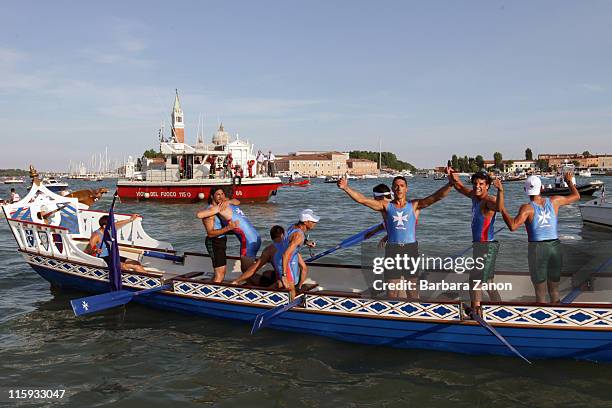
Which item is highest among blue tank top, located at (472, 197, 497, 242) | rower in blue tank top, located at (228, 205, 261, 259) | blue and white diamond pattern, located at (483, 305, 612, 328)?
blue tank top, located at (472, 197, 497, 242)

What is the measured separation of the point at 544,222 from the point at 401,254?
191 cm

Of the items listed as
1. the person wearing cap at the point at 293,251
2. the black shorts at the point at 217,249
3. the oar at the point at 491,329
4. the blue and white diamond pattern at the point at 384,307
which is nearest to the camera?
the oar at the point at 491,329

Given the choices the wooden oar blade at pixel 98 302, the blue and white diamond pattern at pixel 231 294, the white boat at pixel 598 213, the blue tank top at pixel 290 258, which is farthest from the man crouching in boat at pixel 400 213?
the white boat at pixel 598 213

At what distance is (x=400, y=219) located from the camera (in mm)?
6527

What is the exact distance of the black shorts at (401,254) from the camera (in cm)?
660

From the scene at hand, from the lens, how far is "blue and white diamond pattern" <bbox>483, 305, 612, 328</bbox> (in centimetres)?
585

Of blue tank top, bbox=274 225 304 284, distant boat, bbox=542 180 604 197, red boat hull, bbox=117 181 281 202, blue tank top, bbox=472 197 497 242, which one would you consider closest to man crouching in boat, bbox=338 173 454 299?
blue tank top, bbox=472 197 497 242

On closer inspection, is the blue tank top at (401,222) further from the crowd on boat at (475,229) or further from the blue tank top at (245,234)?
the blue tank top at (245,234)

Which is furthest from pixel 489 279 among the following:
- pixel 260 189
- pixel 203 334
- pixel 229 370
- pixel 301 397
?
pixel 260 189

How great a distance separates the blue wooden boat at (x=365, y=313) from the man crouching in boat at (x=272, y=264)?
35 cm

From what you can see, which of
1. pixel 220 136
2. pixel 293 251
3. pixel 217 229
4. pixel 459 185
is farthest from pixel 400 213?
pixel 220 136

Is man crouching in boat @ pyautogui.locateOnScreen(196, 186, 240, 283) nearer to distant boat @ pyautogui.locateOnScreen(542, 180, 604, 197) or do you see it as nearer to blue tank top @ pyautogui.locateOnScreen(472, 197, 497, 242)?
blue tank top @ pyautogui.locateOnScreen(472, 197, 497, 242)

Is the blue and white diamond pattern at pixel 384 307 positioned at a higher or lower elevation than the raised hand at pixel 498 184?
lower

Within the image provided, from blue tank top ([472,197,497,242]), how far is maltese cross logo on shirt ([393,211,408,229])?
92 centimetres
